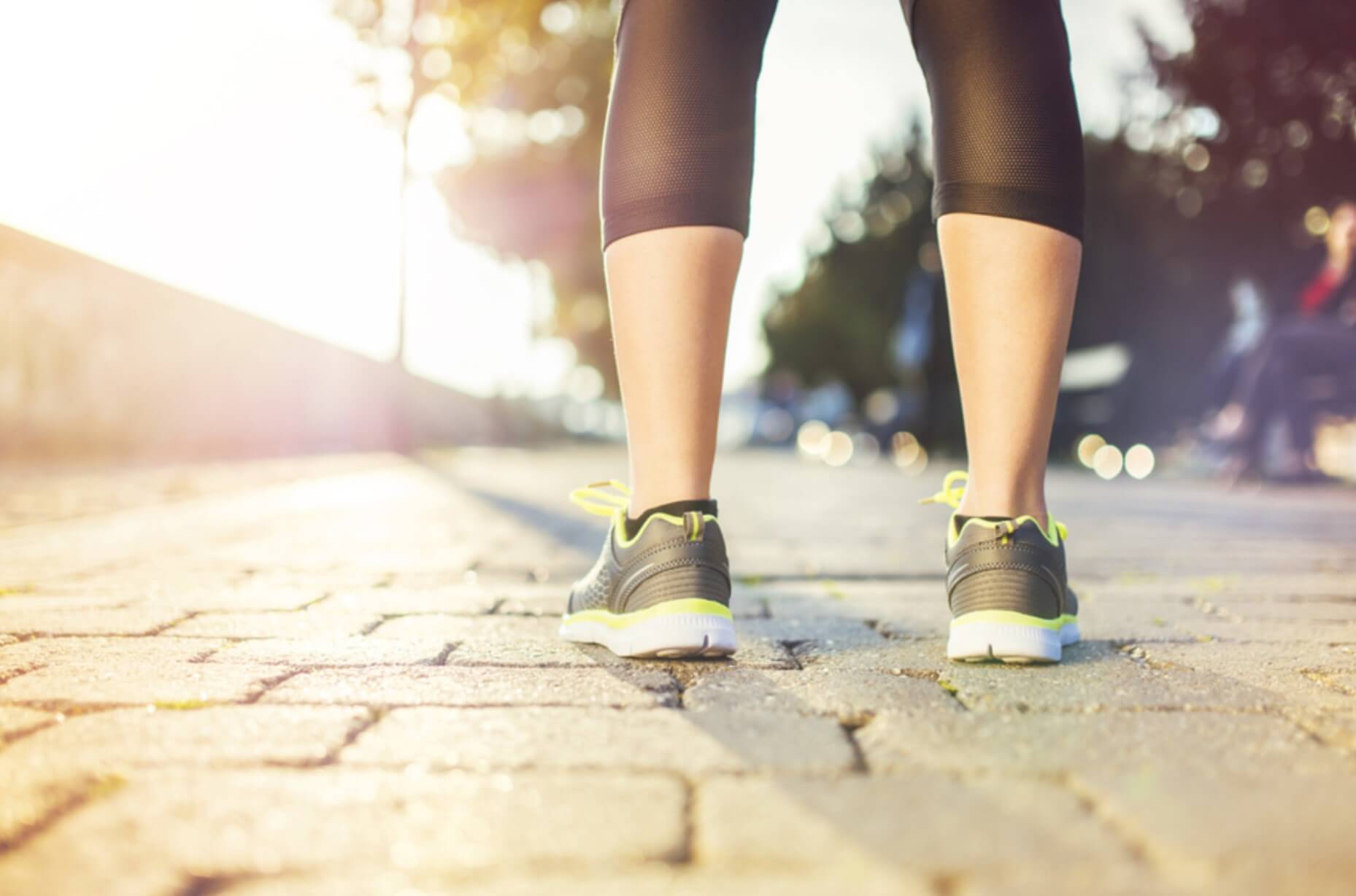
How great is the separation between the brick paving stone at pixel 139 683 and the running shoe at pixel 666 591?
0.48 metres

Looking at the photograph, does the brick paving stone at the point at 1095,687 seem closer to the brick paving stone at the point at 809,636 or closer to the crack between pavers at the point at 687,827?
the brick paving stone at the point at 809,636

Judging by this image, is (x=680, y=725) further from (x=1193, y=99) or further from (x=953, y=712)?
(x=1193, y=99)

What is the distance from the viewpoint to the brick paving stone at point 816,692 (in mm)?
1330

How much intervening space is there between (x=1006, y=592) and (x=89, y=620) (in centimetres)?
150

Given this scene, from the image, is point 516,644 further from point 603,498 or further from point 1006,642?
point 1006,642

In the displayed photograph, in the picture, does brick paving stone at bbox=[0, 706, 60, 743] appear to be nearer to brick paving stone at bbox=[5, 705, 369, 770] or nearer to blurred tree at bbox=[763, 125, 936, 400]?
brick paving stone at bbox=[5, 705, 369, 770]

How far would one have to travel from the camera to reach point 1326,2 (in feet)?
42.2


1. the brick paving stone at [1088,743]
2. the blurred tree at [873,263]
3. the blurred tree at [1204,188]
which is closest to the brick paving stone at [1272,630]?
the brick paving stone at [1088,743]

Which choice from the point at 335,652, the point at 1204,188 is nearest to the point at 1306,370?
the point at 335,652

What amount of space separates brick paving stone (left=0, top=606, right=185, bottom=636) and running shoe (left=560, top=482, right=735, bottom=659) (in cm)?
77

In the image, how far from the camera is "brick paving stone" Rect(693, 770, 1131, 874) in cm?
87

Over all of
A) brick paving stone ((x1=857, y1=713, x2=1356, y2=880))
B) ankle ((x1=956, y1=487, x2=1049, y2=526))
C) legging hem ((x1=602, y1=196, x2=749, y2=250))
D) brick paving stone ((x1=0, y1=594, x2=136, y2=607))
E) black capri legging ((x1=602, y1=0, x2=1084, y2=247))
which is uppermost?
black capri legging ((x1=602, y1=0, x2=1084, y2=247))

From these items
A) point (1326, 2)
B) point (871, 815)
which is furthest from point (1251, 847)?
point (1326, 2)

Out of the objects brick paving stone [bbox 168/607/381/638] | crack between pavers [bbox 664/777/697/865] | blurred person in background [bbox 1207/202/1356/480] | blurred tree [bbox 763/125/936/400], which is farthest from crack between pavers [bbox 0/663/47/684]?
blurred tree [bbox 763/125/936/400]
